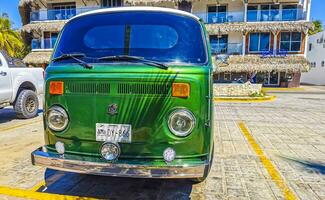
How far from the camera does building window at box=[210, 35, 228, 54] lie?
85.1 feet

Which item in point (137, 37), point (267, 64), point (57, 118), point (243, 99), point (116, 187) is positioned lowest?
point (116, 187)

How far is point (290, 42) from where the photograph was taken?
25.5m

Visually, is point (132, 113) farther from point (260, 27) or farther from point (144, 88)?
point (260, 27)

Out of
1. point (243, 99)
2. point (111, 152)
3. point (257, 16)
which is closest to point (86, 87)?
point (111, 152)

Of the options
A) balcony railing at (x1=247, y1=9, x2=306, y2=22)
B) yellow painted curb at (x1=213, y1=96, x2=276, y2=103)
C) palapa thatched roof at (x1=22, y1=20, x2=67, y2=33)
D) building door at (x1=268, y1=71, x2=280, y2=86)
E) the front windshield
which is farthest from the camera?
palapa thatched roof at (x1=22, y1=20, x2=67, y2=33)

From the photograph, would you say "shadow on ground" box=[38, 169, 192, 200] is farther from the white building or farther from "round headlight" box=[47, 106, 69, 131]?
the white building

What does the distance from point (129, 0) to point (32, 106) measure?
63.4ft

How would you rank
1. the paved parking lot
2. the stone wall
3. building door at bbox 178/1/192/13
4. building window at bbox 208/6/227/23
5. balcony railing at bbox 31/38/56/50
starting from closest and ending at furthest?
the paved parking lot, the stone wall, building window at bbox 208/6/227/23, building door at bbox 178/1/192/13, balcony railing at bbox 31/38/56/50

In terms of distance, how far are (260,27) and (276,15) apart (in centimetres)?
196

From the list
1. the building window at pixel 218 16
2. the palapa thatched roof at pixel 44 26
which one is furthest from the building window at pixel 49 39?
the building window at pixel 218 16

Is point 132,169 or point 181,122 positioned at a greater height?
point 181,122

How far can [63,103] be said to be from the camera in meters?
2.92

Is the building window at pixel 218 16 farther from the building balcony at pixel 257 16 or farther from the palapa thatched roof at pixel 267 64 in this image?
the palapa thatched roof at pixel 267 64

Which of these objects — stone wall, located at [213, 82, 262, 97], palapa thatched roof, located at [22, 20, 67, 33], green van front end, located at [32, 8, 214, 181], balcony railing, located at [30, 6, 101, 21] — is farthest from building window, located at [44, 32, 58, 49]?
green van front end, located at [32, 8, 214, 181]
